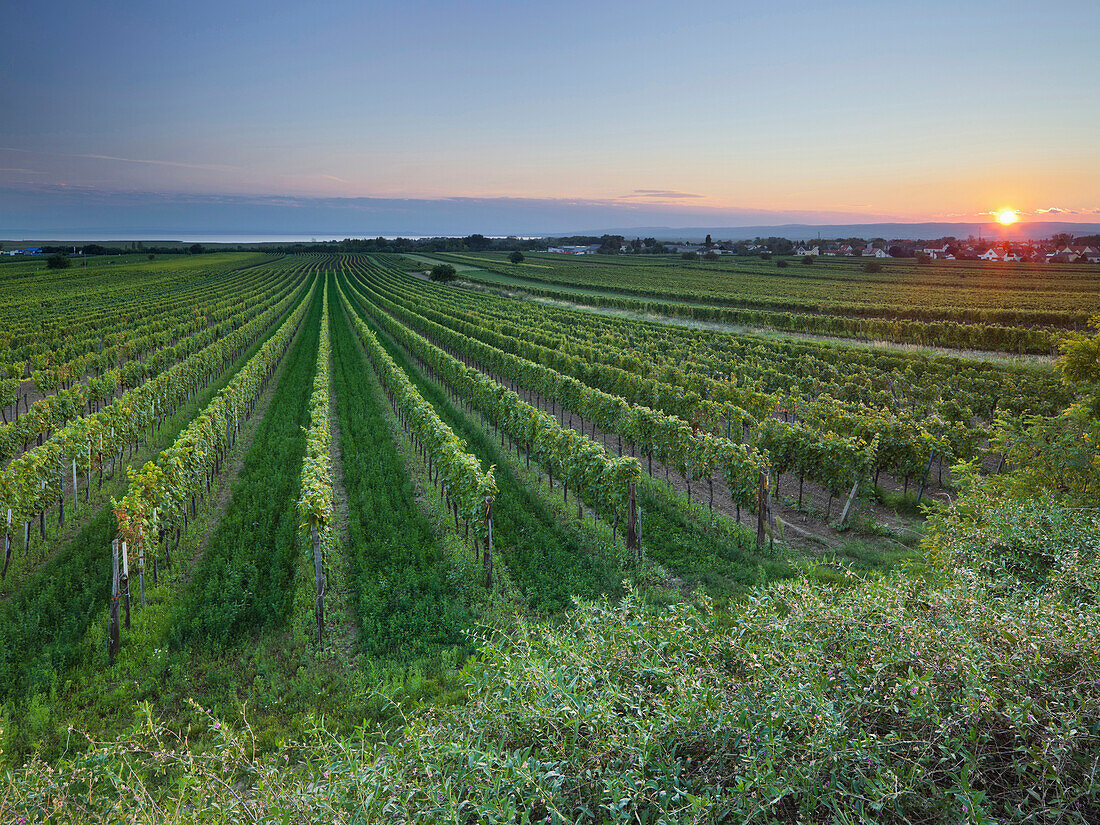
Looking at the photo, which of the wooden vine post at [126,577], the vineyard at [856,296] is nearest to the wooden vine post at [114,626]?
the wooden vine post at [126,577]

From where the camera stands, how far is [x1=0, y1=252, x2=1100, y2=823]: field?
147 inches

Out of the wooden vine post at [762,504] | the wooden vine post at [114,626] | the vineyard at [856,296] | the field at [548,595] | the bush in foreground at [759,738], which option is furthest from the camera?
the vineyard at [856,296]

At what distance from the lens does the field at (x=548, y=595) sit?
3.73 m

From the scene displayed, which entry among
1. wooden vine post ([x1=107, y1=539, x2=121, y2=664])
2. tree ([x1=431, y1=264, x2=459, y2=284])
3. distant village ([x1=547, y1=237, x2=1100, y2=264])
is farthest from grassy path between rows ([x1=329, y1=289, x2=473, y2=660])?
distant village ([x1=547, y1=237, x2=1100, y2=264])

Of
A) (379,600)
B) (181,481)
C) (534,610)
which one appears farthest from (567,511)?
(181,481)

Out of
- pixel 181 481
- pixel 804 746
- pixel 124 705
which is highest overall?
pixel 804 746

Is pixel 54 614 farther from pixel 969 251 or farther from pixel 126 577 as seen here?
pixel 969 251

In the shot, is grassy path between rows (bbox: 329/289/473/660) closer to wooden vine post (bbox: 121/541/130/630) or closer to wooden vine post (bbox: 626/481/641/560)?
wooden vine post (bbox: 121/541/130/630)

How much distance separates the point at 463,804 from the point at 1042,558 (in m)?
7.52

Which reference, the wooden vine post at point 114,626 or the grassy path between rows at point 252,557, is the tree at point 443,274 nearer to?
the grassy path between rows at point 252,557

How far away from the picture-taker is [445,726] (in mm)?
4566

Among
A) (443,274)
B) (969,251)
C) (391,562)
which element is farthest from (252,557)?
(969,251)

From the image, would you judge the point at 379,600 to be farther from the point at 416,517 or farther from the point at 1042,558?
the point at 1042,558

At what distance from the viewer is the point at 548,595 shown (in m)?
11.2
